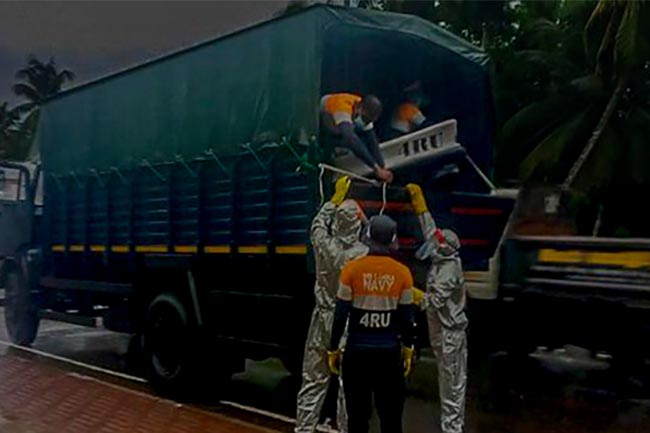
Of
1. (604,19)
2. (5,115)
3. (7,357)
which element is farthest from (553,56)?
(7,357)

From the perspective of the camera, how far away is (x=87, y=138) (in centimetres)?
996

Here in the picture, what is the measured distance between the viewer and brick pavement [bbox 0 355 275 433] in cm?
717

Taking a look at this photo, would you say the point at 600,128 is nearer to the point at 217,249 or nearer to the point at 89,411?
the point at 217,249

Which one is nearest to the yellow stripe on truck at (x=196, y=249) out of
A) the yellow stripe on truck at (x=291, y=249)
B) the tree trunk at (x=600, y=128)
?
the yellow stripe on truck at (x=291, y=249)

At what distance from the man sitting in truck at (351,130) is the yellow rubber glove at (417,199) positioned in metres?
0.17

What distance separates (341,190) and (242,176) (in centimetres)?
133

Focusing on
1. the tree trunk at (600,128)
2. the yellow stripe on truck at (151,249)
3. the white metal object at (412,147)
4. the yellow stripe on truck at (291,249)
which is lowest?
the yellow stripe on truck at (291,249)

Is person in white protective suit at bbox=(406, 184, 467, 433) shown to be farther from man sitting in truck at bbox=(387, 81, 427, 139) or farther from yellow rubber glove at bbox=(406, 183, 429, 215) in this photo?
man sitting in truck at bbox=(387, 81, 427, 139)

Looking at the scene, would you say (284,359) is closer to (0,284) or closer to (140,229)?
(140,229)

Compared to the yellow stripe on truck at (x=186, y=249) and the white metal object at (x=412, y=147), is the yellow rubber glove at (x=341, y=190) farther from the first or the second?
the yellow stripe on truck at (x=186, y=249)

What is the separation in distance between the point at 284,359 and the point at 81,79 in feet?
13.9

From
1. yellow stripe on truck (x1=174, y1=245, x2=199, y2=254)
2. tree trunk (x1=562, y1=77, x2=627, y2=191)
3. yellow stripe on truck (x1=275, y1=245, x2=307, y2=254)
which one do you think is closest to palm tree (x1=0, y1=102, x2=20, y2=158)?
yellow stripe on truck (x1=174, y1=245, x2=199, y2=254)

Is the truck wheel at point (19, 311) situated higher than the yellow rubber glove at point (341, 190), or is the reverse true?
the yellow rubber glove at point (341, 190)

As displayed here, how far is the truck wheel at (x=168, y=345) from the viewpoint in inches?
323
